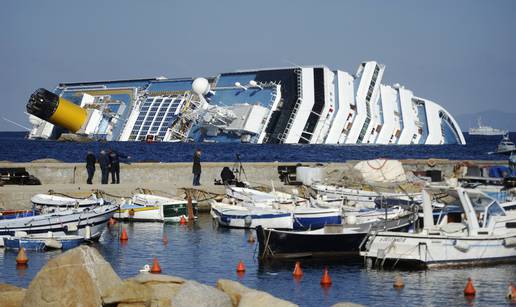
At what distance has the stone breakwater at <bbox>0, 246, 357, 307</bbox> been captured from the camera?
14633mm

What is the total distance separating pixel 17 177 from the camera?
36.8 metres

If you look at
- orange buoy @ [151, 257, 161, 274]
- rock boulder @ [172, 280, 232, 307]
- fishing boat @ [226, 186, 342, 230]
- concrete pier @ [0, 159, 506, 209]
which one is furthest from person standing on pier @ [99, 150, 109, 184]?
rock boulder @ [172, 280, 232, 307]

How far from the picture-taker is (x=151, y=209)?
3312 cm

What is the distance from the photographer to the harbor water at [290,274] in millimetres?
19891

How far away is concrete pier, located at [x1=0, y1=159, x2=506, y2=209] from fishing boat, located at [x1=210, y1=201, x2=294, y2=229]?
4.45 m

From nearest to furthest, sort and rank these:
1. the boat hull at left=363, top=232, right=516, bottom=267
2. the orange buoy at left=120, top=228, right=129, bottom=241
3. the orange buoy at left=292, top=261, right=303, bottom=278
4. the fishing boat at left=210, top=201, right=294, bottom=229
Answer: the orange buoy at left=292, top=261, right=303, bottom=278
the boat hull at left=363, top=232, right=516, bottom=267
the fishing boat at left=210, top=201, right=294, bottom=229
the orange buoy at left=120, top=228, right=129, bottom=241

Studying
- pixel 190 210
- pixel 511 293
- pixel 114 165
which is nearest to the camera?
pixel 511 293

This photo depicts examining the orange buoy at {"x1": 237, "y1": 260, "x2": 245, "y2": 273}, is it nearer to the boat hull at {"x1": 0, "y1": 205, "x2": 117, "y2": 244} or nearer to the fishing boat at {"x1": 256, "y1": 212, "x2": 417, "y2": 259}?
the fishing boat at {"x1": 256, "y1": 212, "x2": 417, "y2": 259}

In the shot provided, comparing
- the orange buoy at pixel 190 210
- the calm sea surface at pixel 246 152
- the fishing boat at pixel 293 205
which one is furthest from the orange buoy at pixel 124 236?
the calm sea surface at pixel 246 152

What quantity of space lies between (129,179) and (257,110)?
56219 millimetres

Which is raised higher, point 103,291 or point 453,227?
point 453,227

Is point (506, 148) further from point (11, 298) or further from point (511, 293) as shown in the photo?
point (11, 298)

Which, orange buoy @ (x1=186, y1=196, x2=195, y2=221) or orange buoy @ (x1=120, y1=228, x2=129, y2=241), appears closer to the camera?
orange buoy @ (x1=120, y1=228, x2=129, y2=241)

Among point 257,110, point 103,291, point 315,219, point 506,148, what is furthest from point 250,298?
point 257,110
